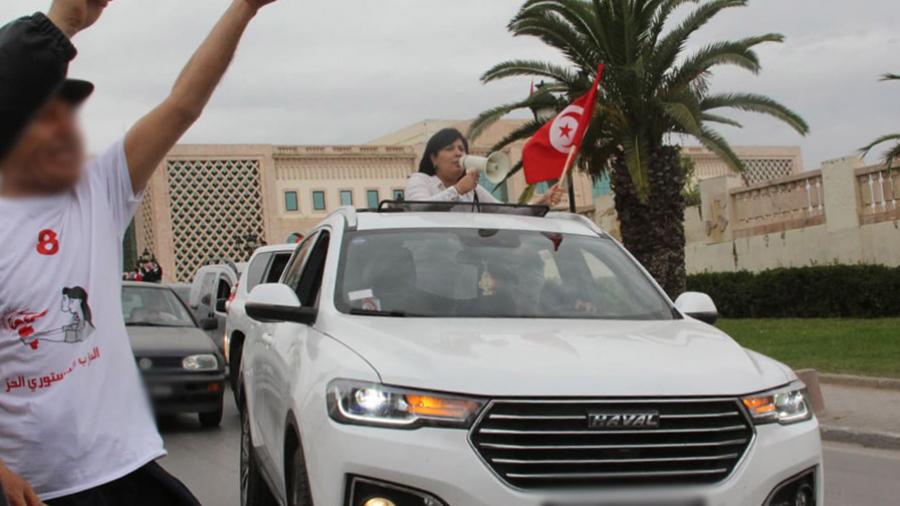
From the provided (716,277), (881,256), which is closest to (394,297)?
(881,256)

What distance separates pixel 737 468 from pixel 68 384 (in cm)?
238

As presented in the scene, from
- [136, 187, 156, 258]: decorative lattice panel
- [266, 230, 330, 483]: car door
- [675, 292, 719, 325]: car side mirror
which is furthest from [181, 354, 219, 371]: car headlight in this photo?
[136, 187, 156, 258]: decorative lattice panel

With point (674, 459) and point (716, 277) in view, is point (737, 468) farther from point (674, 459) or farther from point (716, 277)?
point (716, 277)

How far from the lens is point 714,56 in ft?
58.7

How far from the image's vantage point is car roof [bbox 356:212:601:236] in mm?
5449

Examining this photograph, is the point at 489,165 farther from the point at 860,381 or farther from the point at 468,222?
the point at 860,381

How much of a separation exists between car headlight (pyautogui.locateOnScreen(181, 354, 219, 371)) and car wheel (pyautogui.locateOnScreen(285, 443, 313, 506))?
19.2ft

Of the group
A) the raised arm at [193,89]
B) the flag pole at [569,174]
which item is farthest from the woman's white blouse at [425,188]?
the raised arm at [193,89]

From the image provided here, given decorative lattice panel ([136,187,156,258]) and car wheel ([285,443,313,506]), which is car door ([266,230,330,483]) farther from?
decorative lattice panel ([136,187,156,258])

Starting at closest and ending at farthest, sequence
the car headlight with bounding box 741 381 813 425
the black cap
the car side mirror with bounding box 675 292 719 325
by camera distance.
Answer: the black cap → the car headlight with bounding box 741 381 813 425 → the car side mirror with bounding box 675 292 719 325

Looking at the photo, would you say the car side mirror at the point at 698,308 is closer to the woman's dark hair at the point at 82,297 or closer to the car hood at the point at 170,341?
the woman's dark hair at the point at 82,297

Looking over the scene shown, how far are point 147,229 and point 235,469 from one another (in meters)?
56.2

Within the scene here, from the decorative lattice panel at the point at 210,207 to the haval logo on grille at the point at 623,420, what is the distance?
57478 mm

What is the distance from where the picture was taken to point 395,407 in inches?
147
